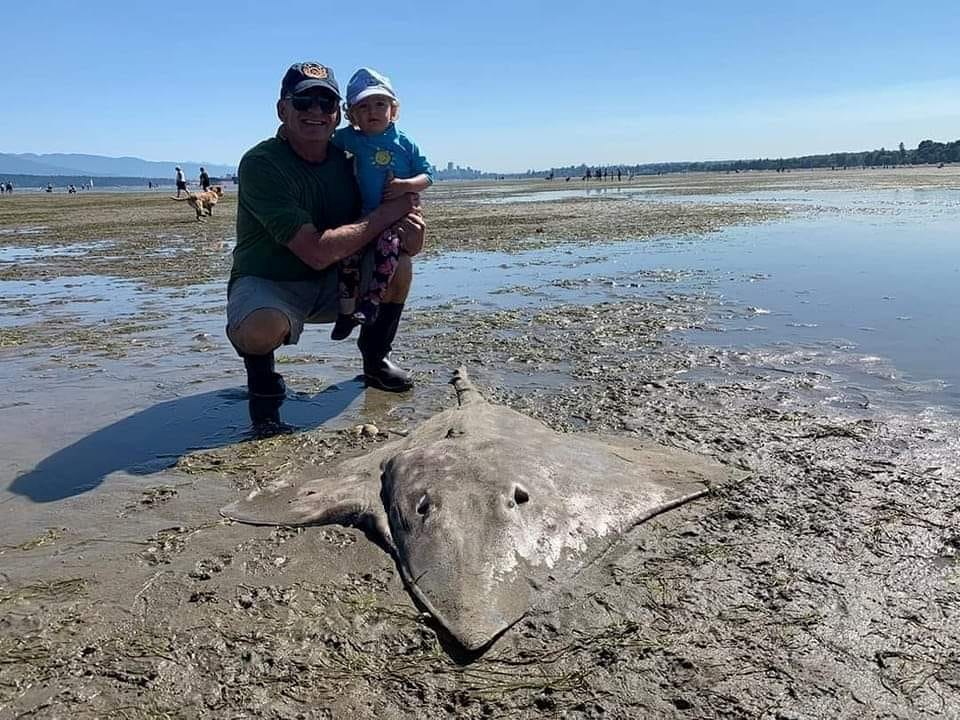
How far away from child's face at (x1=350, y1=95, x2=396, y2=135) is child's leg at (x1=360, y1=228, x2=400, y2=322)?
0.79 meters

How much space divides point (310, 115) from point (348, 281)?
130cm

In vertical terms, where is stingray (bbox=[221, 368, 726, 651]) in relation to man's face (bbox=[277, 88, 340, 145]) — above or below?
below

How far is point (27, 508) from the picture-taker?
12.5 ft

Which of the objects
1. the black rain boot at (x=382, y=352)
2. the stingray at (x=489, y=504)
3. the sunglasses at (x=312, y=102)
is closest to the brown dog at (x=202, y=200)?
the black rain boot at (x=382, y=352)

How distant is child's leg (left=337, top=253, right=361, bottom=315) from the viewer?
556cm

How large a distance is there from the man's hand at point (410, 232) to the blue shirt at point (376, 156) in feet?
0.89

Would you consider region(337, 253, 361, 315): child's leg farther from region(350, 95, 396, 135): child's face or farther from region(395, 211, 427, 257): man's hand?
region(350, 95, 396, 135): child's face

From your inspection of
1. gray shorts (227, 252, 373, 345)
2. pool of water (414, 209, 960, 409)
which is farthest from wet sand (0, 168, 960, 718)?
pool of water (414, 209, 960, 409)

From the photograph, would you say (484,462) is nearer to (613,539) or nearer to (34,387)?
(613,539)

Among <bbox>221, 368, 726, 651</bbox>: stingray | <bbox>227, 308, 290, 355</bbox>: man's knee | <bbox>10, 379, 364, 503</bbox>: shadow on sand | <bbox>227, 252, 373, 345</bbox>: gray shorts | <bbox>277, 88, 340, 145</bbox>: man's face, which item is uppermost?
<bbox>277, 88, 340, 145</bbox>: man's face

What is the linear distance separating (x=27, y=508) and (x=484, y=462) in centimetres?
263

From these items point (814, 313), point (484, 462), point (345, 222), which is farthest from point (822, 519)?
point (814, 313)

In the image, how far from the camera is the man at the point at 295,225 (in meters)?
4.95

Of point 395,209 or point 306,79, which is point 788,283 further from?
point 306,79
